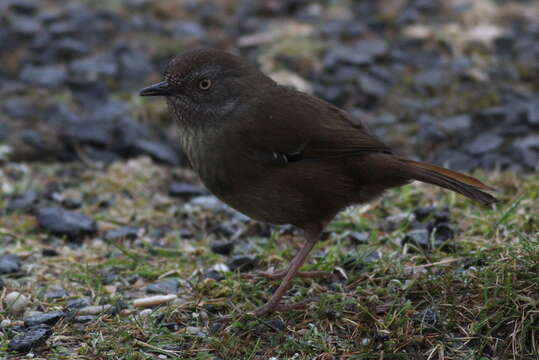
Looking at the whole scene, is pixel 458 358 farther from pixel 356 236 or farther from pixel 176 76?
pixel 176 76

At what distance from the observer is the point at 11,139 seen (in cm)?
633

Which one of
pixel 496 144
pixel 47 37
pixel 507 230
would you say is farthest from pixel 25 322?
pixel 47 37

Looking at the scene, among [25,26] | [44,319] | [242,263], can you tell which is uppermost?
[25,26]

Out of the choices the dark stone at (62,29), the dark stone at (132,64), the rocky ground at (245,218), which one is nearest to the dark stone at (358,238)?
the rocky ground at (245,218)

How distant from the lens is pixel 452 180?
3959 mm

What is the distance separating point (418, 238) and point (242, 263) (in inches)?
43.7

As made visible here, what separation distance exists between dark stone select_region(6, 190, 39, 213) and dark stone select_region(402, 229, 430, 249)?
8.96 ft

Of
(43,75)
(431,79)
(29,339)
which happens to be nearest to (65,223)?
(29,339)

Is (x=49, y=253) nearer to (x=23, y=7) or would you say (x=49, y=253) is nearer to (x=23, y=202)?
(x=23, y=202)

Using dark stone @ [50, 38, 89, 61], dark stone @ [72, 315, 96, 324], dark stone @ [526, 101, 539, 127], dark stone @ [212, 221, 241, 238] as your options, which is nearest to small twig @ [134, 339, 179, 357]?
dark stone @ [72, 315, 96, 324]

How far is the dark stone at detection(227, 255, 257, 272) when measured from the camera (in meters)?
4.54

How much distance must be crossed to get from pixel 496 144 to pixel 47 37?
4907mm

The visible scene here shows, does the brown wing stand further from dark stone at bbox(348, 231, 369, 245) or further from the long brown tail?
dark stone at bbox(348, 231, 369, 245)

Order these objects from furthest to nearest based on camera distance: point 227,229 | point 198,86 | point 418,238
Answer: point 227,229, point 418,238, point 198,86
